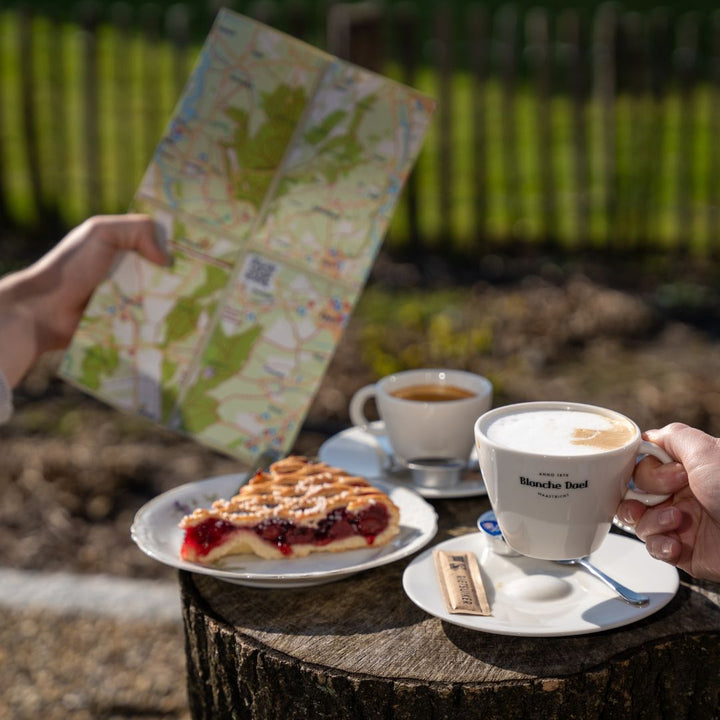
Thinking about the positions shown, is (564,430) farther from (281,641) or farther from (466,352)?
(466,352)

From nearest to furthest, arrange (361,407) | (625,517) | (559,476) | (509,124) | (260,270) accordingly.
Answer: (559,476) < (625,517) < (260,270) < (361,407) < (509,124)

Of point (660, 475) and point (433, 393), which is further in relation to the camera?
point (433, 393)

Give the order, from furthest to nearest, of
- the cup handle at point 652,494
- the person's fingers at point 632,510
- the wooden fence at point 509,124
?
the wooden fence at point 509,124
the person's fingers at point 632,510
the cup handle at point 652,494

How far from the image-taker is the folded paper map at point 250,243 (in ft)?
7.87

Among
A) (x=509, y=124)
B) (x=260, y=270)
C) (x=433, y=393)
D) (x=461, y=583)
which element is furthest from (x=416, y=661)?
(x=509, y=124)

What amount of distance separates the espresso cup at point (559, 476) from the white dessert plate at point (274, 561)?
28 cm

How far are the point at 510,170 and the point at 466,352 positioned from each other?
8.46ft

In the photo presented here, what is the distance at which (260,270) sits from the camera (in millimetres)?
2438

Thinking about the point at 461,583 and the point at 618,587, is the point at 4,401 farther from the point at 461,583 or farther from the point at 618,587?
the point at 618,587

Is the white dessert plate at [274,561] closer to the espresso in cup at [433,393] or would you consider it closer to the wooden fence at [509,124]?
the espresso in cup at [433,393]

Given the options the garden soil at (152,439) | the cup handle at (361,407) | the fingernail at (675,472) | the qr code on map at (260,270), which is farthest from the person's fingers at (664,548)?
the garden soil at (152,439)

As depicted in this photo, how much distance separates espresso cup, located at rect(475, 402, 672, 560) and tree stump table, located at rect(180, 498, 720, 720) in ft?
0.62

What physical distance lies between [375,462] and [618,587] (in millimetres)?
810

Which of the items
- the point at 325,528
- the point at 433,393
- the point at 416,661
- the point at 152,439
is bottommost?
the point at 152,439
